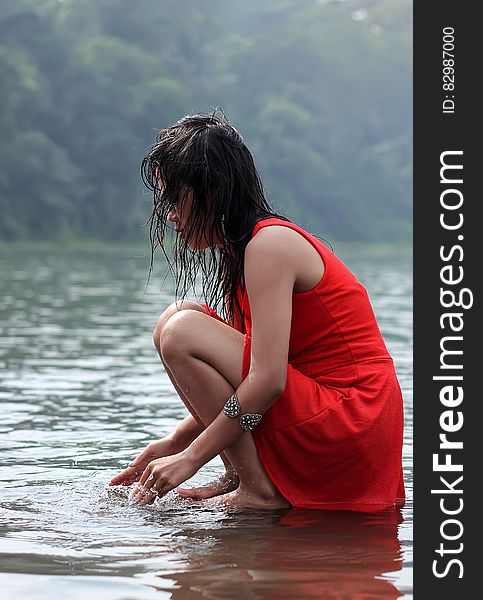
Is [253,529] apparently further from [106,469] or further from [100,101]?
[100,101]

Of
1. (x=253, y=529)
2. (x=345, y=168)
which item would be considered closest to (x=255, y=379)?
(x=253, y=529)

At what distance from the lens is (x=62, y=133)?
147 ft

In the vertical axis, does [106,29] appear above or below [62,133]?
above

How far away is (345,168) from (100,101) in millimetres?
15404

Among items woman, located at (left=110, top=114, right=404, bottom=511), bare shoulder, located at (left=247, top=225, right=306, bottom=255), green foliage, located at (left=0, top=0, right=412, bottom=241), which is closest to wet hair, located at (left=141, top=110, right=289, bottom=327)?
woman, located at (left=110, top=114, right=404, bottom=511)

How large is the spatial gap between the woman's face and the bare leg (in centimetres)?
21

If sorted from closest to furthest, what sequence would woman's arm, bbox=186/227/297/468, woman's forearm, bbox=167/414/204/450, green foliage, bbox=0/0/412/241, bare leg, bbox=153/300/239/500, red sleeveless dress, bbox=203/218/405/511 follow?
1. woman's arm, bbox=186/227/297/468
2. red sleeveless dress, bbox=203/218/405/511
3. bare leg, bbox=153/300/239/500
4. woman's forearm, bbox=167/414/204/450
5. green foliage, bbox=0/0/412/241

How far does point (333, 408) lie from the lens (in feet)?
10.3

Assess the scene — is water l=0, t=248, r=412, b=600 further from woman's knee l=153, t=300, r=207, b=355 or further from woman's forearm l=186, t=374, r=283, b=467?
woman's knee l=153, t=300, r=207, b=355

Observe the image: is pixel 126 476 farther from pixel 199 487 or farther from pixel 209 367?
pixel 209 367

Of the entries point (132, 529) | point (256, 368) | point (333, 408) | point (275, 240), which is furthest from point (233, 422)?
point (275, 240)

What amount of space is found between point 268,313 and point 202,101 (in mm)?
49140

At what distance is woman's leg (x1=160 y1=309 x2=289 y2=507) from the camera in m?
3.16

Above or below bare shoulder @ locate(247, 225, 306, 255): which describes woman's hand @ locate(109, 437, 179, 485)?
below
